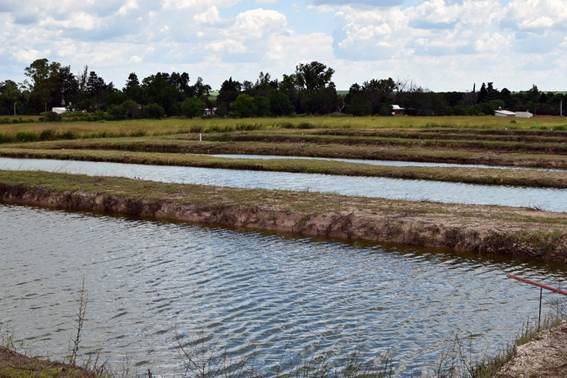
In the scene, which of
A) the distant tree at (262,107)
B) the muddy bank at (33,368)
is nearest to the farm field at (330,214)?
the muddy bank at (33,368)

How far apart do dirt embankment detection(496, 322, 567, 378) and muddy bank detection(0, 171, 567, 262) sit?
33.2ft

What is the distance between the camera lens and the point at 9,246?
2455 cm

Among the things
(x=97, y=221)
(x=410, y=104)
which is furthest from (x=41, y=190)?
(x=410, y=104)

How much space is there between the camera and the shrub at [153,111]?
445 feet

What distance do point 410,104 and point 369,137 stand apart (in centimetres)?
9000

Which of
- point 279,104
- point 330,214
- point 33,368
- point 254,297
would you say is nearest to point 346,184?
point 330,214

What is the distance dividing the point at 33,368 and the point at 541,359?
8.67 metres

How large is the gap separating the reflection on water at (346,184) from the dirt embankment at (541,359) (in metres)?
19.9

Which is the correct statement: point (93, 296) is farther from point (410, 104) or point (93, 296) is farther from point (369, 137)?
point (410, 104)

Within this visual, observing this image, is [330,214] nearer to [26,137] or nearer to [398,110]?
[26,137]

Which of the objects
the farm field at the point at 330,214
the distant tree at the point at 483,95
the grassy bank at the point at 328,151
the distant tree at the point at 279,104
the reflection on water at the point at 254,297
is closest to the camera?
the reflection on water at the point at 254,297

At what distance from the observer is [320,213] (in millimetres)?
28422

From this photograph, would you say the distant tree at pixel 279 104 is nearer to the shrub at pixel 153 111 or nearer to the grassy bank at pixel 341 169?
the shrub at pixel 153 111

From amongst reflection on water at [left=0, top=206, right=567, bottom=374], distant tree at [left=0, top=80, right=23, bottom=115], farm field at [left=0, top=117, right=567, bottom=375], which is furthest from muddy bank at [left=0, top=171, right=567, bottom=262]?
distant tree at [left=0, top=80, right=23, bottom=115]
